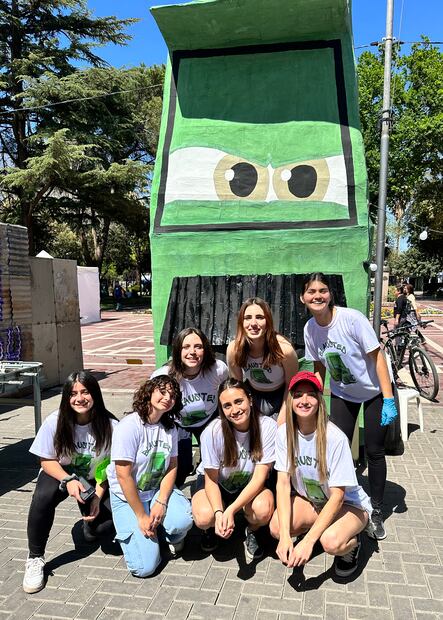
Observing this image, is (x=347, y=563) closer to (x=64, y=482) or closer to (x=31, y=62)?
(x=64, y=482)

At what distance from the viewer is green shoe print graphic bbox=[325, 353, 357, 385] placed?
3.55 metres

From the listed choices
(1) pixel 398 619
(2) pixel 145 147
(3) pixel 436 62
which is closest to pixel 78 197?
(2) pixel 145 147

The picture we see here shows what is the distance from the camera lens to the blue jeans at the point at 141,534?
3.08m

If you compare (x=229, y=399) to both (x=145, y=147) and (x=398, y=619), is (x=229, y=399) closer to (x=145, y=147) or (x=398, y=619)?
(x=398, y=619)

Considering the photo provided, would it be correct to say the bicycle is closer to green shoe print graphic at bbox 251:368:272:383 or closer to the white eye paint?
the white eye paint

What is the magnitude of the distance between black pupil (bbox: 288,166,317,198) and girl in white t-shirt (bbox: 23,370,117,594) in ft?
9.86

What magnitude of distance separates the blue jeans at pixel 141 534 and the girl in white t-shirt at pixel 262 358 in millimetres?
899

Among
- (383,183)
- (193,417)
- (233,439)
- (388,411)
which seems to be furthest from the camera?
(383,183)

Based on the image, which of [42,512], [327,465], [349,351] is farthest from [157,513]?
[349,351]

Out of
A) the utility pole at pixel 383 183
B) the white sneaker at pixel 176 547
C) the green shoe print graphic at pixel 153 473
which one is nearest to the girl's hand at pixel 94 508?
the green shoe print graphic at pixel 153 473

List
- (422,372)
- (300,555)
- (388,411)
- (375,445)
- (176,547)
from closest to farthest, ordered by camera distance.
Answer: (300,555), (176,547), (388,411), (375,445), (422,372)

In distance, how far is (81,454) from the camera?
132 inches

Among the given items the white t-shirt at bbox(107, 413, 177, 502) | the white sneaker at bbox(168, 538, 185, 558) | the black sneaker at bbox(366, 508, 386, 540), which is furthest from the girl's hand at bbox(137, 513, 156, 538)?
the black sneaker at bbox(366, 508, 386, 540)

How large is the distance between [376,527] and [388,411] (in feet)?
2.81
